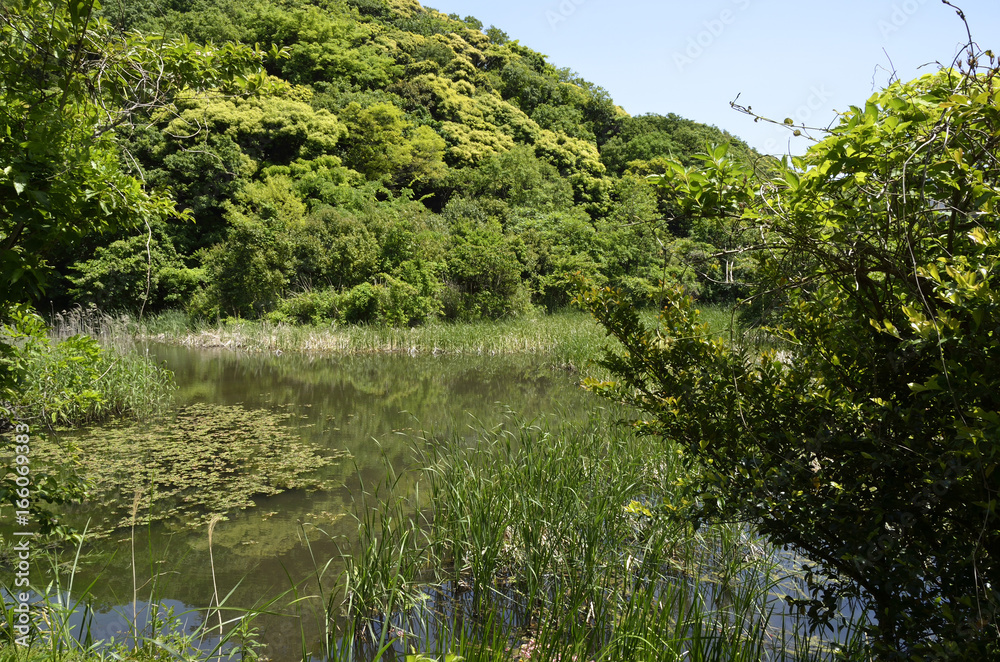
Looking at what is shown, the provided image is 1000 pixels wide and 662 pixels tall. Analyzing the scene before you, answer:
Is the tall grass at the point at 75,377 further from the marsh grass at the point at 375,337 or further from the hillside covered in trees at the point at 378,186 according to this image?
the hillside covered in trees at the point at 378,186

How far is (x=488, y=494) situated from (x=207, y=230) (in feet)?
62.5

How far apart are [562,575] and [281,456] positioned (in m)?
3.79

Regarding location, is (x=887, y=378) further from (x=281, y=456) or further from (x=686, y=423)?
(x=281, y=456)

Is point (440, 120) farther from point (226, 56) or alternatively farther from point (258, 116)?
point (226, 56)

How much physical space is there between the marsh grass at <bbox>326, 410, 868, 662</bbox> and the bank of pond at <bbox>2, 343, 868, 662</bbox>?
2 cm

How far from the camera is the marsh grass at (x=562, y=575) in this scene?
2.15 meters

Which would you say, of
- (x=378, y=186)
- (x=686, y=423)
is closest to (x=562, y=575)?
(x=686, y=423)

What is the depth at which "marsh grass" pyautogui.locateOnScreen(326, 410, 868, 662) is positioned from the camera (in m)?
2.15

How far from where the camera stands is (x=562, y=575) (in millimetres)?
2461

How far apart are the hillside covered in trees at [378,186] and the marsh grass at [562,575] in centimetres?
433

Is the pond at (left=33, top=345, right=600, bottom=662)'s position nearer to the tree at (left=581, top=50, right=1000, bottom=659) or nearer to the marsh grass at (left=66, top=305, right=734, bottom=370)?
the marsh grass at (left=66, top=305, right=734, bottom=370)

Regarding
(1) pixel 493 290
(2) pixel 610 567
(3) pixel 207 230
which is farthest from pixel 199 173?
(2) pixel 610 567

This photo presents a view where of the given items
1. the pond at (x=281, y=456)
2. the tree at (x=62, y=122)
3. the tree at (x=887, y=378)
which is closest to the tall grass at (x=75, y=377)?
the tree at (x=62, y=122)

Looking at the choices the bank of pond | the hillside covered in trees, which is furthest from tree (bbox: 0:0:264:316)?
the hillside covered in trees
